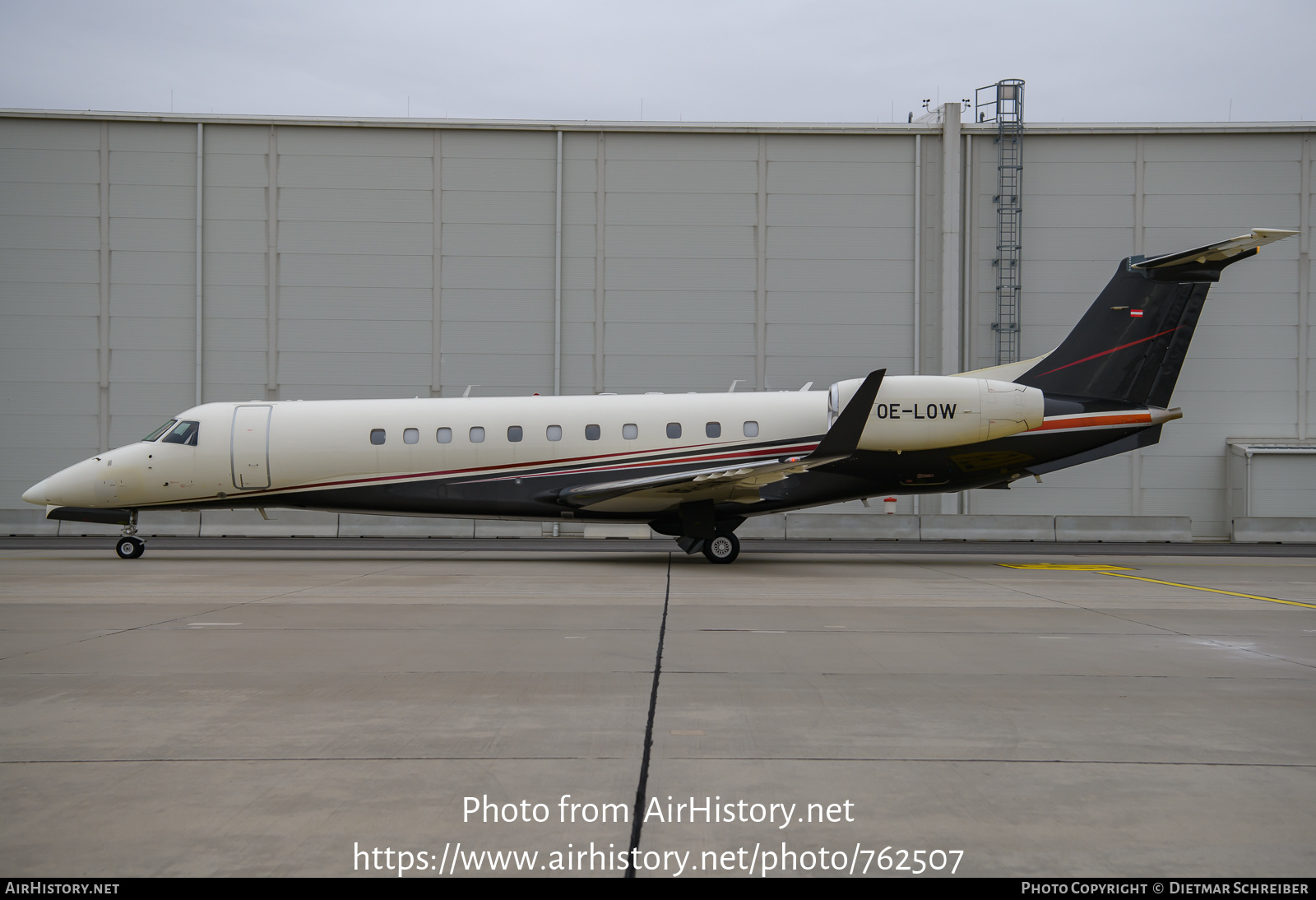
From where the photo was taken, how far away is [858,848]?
131 inches

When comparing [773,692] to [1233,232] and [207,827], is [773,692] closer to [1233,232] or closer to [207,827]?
[207,827]

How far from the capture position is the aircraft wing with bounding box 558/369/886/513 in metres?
14.6

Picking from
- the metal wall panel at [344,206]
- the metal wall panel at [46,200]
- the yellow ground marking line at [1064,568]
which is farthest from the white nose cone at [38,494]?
the yellow ground marking line at [1064,568]

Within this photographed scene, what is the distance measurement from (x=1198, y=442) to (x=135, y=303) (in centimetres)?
3061

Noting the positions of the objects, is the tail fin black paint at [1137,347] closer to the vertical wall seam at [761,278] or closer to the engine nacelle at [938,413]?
the engine nacelle at [938,413]

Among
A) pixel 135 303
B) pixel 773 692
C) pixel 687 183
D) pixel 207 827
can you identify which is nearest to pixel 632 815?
pixel 207 827

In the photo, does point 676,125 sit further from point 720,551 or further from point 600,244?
point 720,551

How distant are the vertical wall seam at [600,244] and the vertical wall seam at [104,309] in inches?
543

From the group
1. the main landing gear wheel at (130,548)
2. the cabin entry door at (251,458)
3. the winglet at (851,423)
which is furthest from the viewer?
the main landing gear wheel at (130,548)

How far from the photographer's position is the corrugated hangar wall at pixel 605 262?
26031 mm

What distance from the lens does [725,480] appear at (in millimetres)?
15125

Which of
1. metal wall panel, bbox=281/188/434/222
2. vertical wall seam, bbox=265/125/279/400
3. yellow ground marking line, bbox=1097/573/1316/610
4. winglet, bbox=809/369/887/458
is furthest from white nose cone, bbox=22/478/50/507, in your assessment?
yellow ground marking line, bbox=1097/573/1316/610

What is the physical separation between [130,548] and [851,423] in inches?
513

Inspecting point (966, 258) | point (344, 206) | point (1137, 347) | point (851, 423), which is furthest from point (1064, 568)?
point (344, 206)
